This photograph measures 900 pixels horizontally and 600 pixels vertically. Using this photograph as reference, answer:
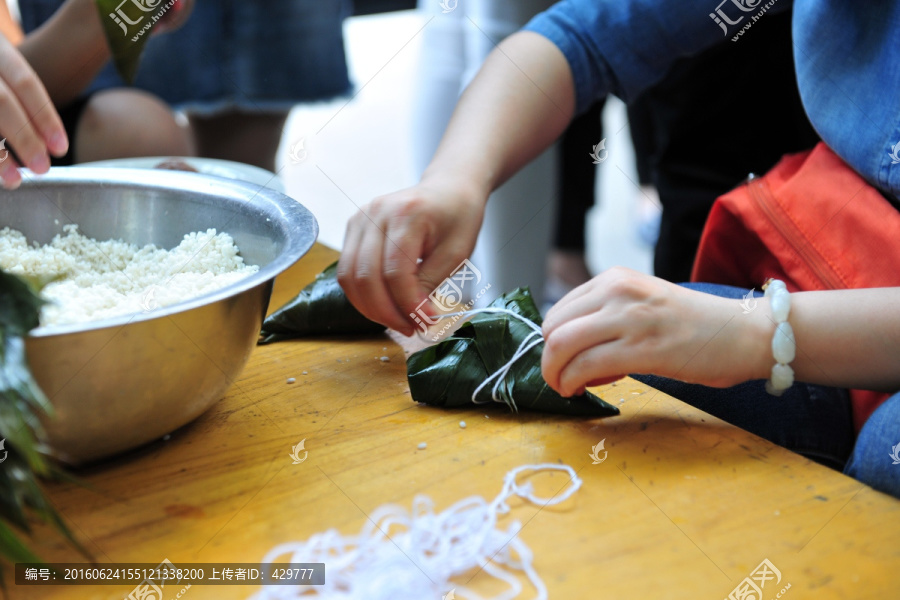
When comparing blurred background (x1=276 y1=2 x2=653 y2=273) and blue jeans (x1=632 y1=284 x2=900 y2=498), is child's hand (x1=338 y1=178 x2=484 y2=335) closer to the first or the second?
blue jeans (x1=632 y1=284 x2=900 y2=498)

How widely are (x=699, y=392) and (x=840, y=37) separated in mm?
409

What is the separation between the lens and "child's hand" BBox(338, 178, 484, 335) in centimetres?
78

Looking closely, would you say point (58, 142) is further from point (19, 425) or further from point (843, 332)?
point (843, 332)

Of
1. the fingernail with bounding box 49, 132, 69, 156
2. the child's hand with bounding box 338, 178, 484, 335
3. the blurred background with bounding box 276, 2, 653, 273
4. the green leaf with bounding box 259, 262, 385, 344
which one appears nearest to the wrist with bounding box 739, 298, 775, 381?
the child's hand with bounding box 338, 178, 484, 335

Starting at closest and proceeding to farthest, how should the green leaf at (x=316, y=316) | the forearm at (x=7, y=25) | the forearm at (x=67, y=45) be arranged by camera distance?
1. the green leaf at (x=316, y=316)
2. the forearm at (x=67, y=45)
3. the forearm at (x=7, y=25)

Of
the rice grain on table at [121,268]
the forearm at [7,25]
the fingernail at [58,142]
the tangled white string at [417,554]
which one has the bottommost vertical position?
the tangled white string at [417,554]

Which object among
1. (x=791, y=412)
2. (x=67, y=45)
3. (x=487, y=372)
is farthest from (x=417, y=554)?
(x=67, y=45)

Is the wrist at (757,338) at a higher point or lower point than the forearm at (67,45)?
lower

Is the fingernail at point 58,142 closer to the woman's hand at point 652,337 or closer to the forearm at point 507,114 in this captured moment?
the forearm at point 507,114

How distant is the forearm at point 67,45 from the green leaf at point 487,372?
2.86ft

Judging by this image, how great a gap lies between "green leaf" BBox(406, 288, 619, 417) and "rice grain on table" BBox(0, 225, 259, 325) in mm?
202

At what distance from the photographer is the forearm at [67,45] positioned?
1.23 meters

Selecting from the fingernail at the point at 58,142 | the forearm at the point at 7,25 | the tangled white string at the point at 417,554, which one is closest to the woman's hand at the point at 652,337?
the tangled white string at the point at 417,554

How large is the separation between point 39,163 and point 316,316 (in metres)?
0.32
